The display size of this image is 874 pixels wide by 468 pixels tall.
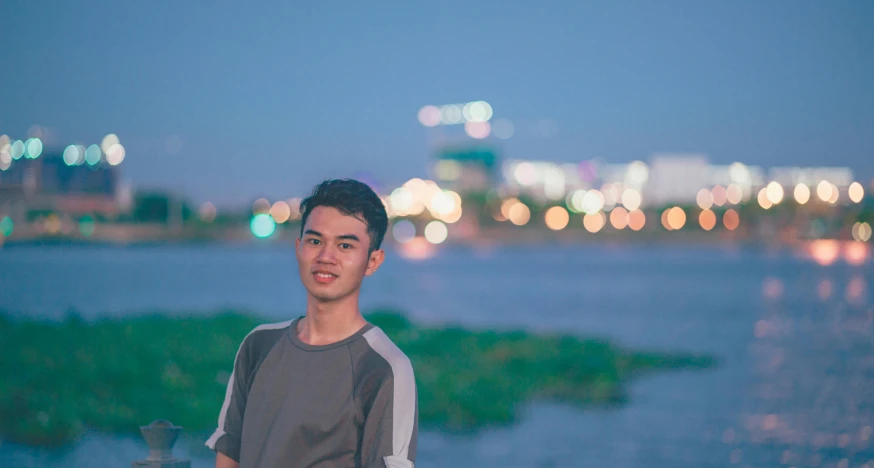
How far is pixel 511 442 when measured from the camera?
2081cm

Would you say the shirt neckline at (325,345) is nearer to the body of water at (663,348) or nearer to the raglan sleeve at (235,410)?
the raglan sleeve at (235,410)

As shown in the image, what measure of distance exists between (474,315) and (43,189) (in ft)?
275

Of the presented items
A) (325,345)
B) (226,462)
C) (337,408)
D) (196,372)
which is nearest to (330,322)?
(325,345)

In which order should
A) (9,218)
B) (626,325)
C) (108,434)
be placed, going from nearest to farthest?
(108,434) → (626,325) → (9,218)

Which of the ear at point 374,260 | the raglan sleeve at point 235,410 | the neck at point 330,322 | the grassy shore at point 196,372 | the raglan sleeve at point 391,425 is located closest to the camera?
the raglan sleeve at point 391,425

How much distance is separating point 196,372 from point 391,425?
2133cm

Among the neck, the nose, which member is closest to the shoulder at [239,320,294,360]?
the neck

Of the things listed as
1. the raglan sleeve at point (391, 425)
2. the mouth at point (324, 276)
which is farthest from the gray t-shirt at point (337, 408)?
the mouth at point (324, 276)

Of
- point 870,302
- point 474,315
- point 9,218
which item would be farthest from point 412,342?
point 9,218

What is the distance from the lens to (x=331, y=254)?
3.55 m

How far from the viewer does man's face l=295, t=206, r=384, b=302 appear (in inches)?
140

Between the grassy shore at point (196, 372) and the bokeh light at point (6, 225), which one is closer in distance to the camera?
the grassy shore at point (196, 372)

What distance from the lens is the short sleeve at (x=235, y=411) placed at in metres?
3.63

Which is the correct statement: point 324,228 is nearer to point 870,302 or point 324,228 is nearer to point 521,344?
point 521,344
